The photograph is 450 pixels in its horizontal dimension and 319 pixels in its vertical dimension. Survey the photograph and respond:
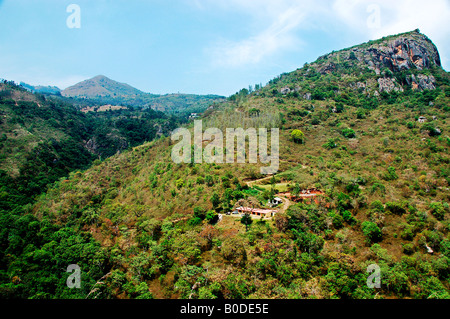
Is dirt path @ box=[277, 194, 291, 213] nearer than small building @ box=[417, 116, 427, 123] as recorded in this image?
Yes

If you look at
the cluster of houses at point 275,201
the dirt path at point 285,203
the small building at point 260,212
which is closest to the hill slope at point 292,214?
the dirt path at point 285,203

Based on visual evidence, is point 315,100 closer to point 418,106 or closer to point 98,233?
point 418,106

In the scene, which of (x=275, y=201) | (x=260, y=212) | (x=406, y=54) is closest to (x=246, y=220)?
(x=260, y=212)

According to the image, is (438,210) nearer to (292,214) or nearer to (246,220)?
(292,214)

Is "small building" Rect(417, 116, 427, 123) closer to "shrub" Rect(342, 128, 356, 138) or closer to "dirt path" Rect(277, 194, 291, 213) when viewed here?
"shrub" Rect(342, 128, 356, 138)

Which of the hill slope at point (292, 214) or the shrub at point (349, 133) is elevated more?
the shrub at point (349, 133)

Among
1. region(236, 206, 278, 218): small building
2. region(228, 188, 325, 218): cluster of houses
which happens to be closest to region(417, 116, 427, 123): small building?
region(228, 188, 325, 218): cluster of houses

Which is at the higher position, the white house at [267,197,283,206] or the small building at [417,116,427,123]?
the small building at [417,116,427,123]

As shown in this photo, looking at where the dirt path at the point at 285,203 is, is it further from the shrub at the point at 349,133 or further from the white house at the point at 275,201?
the shrub at the point at 349,133
